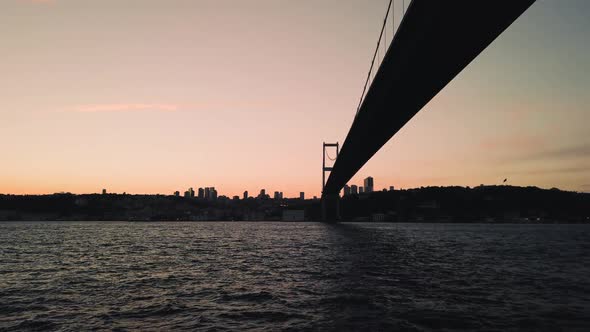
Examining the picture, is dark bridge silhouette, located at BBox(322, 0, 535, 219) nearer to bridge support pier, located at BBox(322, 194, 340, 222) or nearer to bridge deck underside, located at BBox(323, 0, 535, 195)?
bridge deck underside, located at BBox(323, 0, 535, 195)

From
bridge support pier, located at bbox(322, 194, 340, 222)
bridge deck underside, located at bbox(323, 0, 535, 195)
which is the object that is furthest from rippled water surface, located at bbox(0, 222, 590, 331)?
bridge support pier, located at bbox(322, 194, 340, 222)

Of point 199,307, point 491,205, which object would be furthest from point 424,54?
point 491,205

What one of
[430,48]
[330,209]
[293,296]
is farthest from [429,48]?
[330,209]

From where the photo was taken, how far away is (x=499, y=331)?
9.31 metres

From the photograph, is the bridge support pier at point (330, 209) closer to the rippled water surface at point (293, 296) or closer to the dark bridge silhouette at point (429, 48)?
the dark bridge silhouette at point (429, 48)

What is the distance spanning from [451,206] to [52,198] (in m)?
175

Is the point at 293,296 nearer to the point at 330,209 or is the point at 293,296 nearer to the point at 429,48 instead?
the point at 429,48

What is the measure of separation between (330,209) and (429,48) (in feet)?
323

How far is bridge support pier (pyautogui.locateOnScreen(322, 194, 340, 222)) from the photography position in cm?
11162

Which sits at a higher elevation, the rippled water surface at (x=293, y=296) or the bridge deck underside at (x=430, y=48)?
the bridge deck underside at (x=430, y=48)

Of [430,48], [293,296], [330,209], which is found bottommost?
[293,296]

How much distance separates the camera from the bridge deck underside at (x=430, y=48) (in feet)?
42.2

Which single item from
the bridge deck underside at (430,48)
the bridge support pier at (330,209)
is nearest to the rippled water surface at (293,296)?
the bridge deck underside at (430,48)

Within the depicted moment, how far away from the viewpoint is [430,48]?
52.7ft
